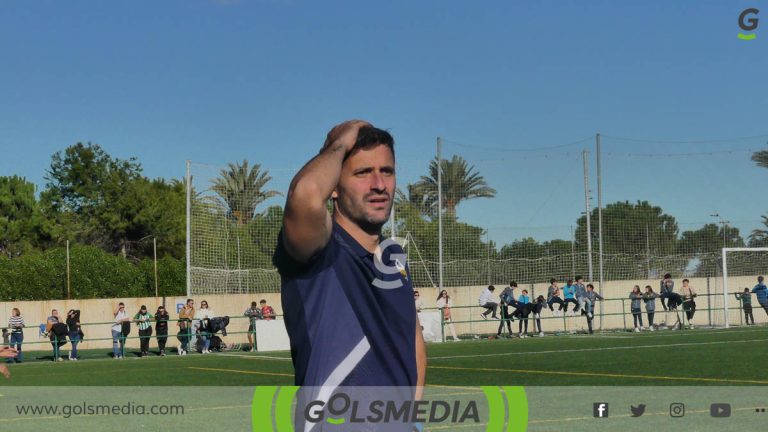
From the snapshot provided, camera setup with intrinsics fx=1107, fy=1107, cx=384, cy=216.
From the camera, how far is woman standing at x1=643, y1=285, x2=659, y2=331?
37.4 metres

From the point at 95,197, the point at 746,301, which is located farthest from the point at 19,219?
the point at 746,301

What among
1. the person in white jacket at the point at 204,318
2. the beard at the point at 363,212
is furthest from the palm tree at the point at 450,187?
the beard at the point at 363,212

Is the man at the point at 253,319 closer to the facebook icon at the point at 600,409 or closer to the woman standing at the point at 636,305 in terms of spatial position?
the woman standing at the point at 636,305

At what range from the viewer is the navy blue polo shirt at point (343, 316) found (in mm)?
3057

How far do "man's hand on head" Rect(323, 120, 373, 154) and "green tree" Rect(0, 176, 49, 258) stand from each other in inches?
2776

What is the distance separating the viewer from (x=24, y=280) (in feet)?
162

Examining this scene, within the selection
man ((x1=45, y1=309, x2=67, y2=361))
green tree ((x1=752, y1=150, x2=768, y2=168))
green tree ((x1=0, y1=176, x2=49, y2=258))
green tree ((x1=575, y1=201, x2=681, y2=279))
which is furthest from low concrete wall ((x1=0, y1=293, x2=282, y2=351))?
green tree ((x1=0, y1=176, x2=49, y2=258))

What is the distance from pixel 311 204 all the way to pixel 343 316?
15.9 inches

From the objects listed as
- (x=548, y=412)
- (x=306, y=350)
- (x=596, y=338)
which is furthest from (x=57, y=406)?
(x=596, y=338)

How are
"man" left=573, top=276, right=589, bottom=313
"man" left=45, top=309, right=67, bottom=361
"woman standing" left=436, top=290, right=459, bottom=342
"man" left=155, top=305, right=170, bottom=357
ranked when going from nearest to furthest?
"man" left=45, top=309, right=67, bottom=361
"man" left=155, top=305, right=170, bottom=357
"woman standing" left=436, top=290, right=459, bottom=342
"man" left=573, top=276, right=589, bottom=313

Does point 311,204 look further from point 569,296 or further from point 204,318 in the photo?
point 569,296

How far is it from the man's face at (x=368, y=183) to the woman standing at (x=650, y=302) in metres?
35.0

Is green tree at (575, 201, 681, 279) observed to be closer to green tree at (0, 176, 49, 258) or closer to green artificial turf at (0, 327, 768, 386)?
green artificial turf at (0, 327, 768, 386)

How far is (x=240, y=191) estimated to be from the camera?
3781 centimetres
